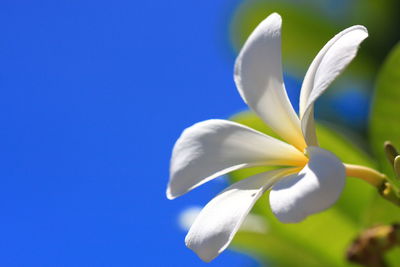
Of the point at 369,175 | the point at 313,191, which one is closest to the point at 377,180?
the point at 369,175

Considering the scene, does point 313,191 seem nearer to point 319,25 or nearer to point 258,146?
point 258,146

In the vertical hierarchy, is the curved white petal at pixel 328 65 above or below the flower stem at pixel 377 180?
above

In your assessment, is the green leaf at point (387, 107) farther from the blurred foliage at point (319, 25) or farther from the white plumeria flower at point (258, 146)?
the blurred foliage at point (319, 25)

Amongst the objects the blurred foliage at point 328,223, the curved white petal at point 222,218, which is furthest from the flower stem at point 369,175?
the blurred foliage at point 328,223

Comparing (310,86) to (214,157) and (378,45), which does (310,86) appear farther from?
(378,45)

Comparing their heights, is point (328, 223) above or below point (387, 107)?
below

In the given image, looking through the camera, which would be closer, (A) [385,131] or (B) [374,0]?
(A) [385,131]

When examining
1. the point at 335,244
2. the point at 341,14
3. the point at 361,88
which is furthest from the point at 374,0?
the point at 335,244
